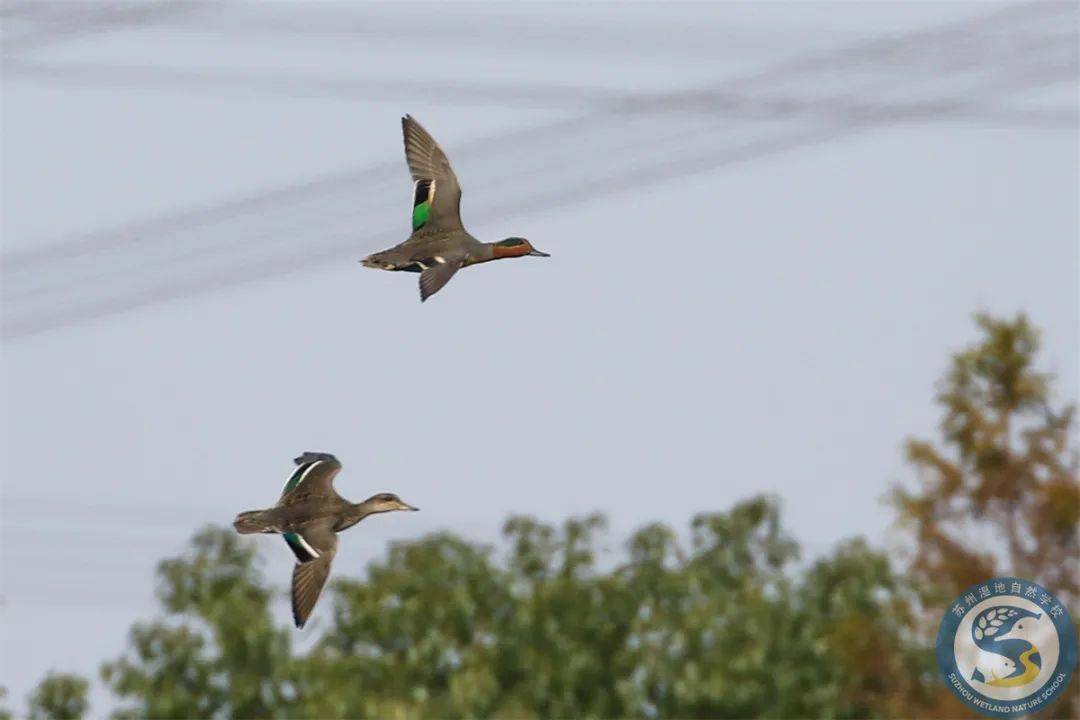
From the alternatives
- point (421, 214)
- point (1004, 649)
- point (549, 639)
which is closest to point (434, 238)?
point (421, 214)

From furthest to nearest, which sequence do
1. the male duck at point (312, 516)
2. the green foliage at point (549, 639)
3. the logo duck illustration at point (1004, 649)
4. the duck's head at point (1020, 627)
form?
the green foliage at point (549, 639), the duck's head at point (1020, 627), the logo duck illustration at point (1004, 649), the male duck at point (312, 516)

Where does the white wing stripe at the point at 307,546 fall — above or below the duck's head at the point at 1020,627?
below

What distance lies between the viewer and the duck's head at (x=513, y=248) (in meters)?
12.1

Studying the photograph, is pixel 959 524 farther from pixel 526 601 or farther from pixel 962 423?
pixel 526 601

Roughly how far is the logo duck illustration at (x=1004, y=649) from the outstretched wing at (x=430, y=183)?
52.0 ft

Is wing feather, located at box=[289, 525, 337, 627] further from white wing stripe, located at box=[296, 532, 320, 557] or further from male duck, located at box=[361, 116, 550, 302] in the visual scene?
male duck, located at box=[361, 116, 550, 302]

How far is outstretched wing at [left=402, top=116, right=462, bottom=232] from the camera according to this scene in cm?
1249

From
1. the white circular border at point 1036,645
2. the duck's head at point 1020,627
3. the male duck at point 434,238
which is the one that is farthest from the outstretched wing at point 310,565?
the duck's head at point 1020,627

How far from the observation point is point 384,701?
43.9 m

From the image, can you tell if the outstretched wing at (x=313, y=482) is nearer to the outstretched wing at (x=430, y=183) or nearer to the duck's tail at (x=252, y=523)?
the duck's tail at (x=252, y=523)

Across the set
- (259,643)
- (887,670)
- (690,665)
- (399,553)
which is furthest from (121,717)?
(887,670)

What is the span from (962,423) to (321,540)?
28819mm

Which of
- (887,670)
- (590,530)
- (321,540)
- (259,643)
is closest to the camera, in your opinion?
(321,540)


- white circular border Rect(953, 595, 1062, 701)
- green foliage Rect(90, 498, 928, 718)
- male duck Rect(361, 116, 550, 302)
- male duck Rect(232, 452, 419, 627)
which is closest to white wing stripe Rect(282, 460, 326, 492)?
male duck Rect(232, 452, 419, 627)
